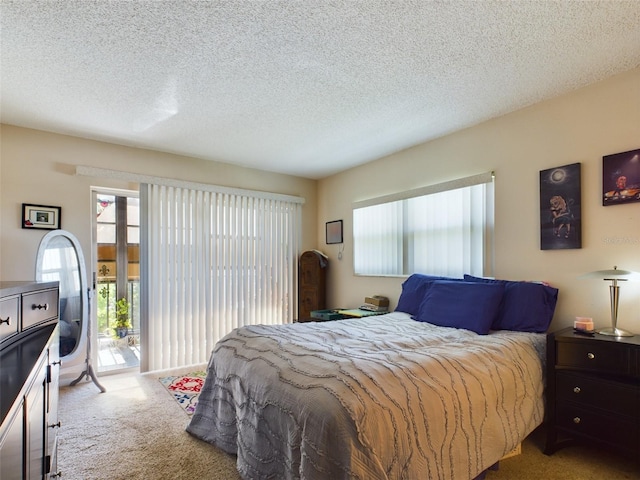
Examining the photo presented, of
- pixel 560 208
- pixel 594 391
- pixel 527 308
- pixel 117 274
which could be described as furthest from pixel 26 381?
pixel 117 274

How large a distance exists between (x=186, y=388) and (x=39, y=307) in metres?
2.05

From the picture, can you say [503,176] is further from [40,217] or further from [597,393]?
[40,217]

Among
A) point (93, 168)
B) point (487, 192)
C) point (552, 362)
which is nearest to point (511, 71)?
point (487, 192)

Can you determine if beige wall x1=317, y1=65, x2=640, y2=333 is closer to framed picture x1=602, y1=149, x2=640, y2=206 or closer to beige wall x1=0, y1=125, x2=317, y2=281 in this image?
framed picture x1=602, y1=149, x2=640, y2=206

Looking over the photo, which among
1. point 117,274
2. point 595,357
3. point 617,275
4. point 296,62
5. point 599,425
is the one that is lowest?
point 599,425

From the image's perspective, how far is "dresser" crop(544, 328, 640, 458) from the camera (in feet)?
6.24

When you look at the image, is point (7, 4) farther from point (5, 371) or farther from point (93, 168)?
point (93, 168)

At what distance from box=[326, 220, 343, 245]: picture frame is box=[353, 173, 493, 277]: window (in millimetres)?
321

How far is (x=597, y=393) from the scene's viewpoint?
2.02 meters

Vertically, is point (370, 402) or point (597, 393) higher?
point (370, 402)

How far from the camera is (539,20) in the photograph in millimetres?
1807

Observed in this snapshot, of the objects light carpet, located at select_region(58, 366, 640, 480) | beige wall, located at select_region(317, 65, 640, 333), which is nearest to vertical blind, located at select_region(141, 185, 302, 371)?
light carpet, located at select_region(58, 366, 640, 480)

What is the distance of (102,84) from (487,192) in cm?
314

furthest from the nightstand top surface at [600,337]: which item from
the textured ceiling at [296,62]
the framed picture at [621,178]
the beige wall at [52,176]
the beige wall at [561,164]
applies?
the beige wall at [52,176]
